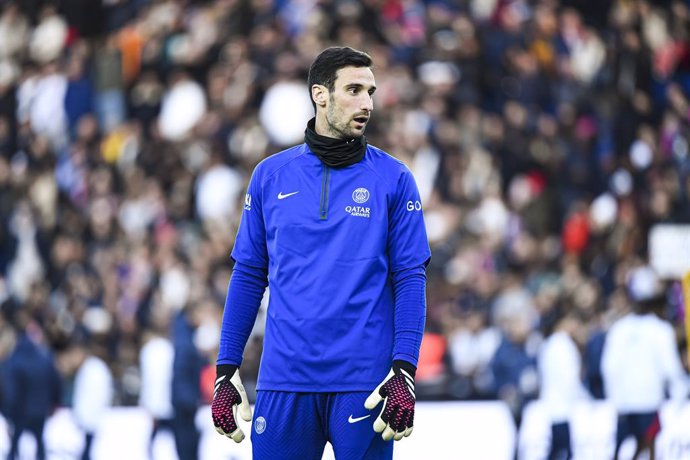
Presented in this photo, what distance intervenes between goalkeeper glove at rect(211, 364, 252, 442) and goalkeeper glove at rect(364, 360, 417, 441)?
47cm

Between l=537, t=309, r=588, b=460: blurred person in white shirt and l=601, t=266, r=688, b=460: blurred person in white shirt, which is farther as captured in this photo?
l=537, t=309, r=588, b=460: blurred person in white shirt

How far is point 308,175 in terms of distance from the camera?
4750mm

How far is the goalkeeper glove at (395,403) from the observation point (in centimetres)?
443

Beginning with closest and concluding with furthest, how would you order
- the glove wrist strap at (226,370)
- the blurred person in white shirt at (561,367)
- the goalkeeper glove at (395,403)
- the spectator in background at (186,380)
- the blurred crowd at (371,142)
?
the goalkeeper glove at (395,403) → the glove wrist strap at (226,370) → the spectator in background at (186,380) → the blurred person in white shirt at (561,367) → the blurred crowd at (371,142)

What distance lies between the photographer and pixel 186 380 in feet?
38.7

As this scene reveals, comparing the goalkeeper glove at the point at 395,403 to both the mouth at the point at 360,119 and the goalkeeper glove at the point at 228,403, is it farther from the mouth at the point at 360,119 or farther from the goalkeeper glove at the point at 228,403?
the mouth at the point at 360,119

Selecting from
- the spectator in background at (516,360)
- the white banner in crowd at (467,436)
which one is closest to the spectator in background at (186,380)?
the white banner in crowd at (467,436)

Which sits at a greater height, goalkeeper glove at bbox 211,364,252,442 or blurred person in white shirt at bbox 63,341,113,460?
goalkeeper glove at bbox 211,364,252,442

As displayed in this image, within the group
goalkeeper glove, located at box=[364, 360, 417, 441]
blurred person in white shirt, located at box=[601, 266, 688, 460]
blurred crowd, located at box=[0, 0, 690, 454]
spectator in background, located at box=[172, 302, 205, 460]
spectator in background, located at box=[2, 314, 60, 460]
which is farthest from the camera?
blurred crowd, located at box=[0, 0, 690, 454]

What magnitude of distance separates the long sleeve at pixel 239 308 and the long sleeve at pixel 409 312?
1.73 ft

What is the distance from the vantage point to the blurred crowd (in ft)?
51.0

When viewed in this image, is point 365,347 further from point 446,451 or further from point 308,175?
point 446,451

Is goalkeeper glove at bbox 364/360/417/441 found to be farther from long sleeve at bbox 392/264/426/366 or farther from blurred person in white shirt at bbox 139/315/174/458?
blurred person in white shirt at bbox 139/315/174/458

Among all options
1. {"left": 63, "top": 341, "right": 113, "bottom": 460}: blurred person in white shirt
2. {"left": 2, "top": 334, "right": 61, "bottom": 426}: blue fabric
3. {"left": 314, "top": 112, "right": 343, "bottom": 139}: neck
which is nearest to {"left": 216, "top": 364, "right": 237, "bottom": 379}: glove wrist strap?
{"left": 314, "top": 112, "right": 343, "bottom": 139}: neck
